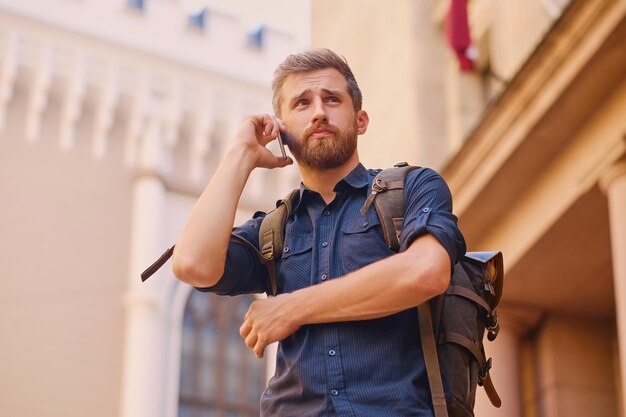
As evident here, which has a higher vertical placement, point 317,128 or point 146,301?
point 146,301

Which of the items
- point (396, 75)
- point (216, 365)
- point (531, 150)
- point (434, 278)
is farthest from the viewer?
point (216, 365)

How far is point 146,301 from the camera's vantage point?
26.8 meters

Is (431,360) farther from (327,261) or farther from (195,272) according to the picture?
(195,272)

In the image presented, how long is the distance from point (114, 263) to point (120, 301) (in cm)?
82

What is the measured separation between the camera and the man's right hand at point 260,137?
435cm

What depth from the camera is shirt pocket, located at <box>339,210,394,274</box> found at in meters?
4.04

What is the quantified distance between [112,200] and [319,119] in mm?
23937

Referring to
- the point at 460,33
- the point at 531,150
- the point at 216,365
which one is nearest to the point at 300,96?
the point at 531,150

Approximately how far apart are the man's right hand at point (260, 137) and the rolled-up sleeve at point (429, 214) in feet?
1.64

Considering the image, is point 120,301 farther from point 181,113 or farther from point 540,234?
point 540,234

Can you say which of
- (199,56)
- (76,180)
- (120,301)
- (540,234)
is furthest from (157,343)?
(540,234)

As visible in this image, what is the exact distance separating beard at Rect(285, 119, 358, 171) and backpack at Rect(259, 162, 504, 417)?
0.16m

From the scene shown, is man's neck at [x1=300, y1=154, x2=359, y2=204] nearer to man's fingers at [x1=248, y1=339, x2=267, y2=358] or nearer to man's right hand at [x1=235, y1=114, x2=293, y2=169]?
man's right hand at [x1=235, y1=114, x2=293, y2=169]

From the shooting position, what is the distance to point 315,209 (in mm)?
4270
